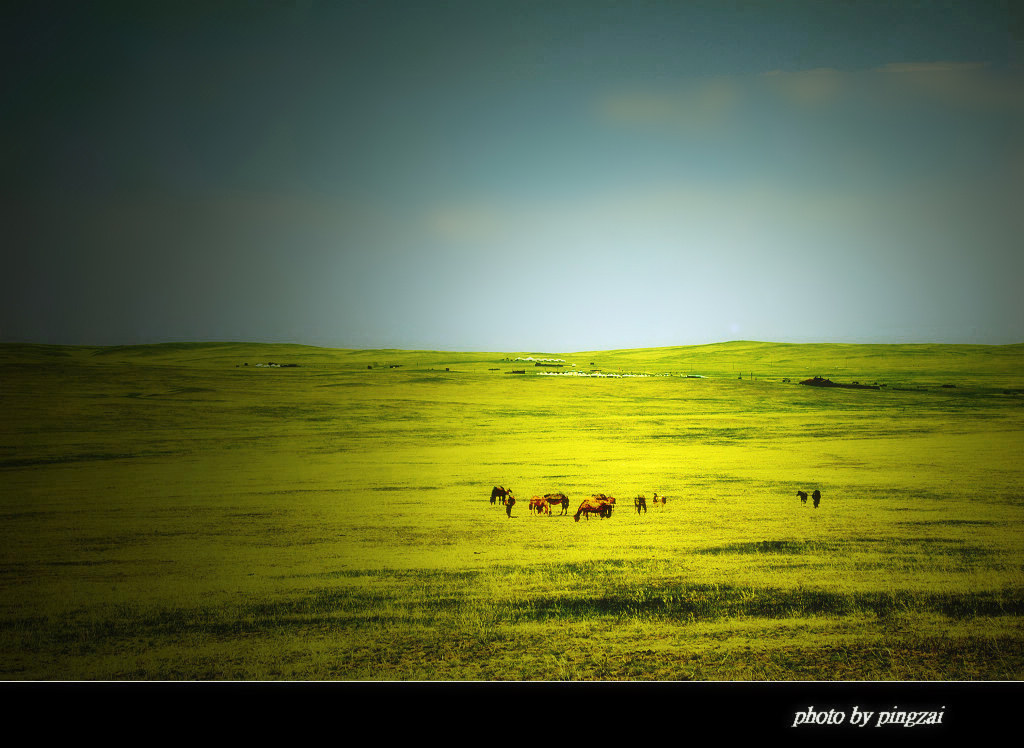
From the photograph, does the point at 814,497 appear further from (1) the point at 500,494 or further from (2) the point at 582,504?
(1) the point at 500,494

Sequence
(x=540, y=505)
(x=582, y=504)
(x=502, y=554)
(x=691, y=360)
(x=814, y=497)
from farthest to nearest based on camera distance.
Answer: (x=691, y=360) < (x=814, y=497) < (x=540, y=505) < (x=582, y=504) < (x=502, y=554)

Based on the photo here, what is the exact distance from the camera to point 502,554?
9820 mm

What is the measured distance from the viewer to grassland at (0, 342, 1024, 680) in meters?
6.32

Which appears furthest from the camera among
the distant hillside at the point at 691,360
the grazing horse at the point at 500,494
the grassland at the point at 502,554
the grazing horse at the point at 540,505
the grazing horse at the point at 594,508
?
the distant hillside at the point at 691,360

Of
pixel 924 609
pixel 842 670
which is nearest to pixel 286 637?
pixel 842 670

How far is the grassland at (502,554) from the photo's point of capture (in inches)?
249

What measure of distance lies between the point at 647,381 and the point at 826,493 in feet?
105

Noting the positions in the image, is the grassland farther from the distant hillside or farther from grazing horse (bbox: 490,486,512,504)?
the distant hillside

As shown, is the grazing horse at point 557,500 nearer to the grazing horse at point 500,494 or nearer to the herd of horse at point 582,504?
the herd of horse at point 582,504

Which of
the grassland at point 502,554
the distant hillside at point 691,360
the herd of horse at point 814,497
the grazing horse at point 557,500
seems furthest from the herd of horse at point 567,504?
the distant hillside at point 691,360

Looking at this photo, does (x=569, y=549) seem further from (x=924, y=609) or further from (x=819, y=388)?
(x=819, y=388)

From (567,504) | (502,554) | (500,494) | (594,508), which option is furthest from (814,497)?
(502,554)

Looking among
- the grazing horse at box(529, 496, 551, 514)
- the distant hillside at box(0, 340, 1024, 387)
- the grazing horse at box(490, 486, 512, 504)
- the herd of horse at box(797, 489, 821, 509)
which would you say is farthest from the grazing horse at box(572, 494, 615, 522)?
the distant hillside at box(0, 340, 1024, 387)

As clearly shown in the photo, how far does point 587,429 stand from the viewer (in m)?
28.8
